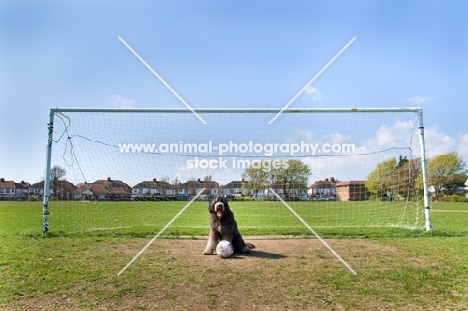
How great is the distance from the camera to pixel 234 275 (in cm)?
543

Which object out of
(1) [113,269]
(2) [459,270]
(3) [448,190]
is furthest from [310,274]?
(3) [448,190]

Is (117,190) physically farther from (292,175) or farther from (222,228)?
(222,228)

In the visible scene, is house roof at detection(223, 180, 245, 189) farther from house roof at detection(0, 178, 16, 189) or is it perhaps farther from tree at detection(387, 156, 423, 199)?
house roof at detection(0, 178, 16, 189)

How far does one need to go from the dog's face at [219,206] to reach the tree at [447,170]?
54824 millimetres

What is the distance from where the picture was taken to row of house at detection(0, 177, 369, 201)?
12805 millimetres

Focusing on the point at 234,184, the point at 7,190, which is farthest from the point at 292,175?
the point at 7,190

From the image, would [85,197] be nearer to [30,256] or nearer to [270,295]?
[30,256]

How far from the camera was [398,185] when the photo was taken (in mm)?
12859

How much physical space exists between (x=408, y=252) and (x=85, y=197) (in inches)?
458

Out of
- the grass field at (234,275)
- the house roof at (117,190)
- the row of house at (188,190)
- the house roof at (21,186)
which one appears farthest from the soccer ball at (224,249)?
the house roof at (21,186)

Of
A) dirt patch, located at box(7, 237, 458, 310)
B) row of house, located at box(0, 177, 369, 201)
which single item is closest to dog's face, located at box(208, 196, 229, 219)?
dirt patch, located at box(7, 237, 458, 310)

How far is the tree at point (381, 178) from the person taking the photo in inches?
524

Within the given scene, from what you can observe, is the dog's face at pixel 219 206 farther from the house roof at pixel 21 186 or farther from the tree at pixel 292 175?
the house roof at pixel 21 186

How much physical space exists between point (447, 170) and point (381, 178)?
50.1 m
